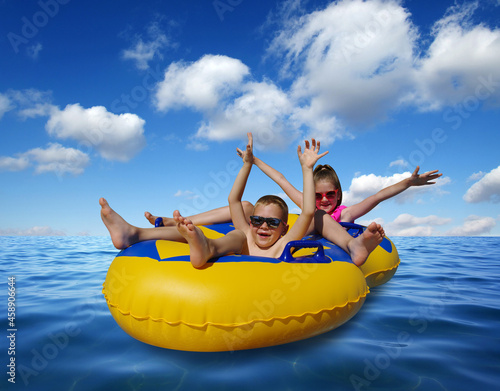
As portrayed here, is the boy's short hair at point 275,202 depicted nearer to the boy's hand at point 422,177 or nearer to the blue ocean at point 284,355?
the blue ocean at point 284,355

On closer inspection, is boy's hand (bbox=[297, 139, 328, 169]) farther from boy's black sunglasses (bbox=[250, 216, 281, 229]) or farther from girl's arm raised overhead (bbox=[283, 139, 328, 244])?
boy's black sunglasses (bbox=[250, 216, 281, 229])

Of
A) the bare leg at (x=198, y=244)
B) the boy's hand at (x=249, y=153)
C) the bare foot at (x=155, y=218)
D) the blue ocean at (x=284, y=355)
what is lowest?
the blue ocean at (x=284, y=355)

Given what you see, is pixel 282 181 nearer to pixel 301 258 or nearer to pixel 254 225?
pixel 254 225

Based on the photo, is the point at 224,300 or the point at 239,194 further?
the point at 239,194

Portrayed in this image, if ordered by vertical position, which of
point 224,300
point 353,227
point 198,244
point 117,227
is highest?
point 117,227

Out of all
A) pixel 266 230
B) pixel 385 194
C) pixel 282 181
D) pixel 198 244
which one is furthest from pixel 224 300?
pixel 385 194

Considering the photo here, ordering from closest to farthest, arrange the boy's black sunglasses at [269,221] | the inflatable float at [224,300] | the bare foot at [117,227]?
1. the inflatable float at [224,300]
2. the bare foot at [117,227]
3. the boy's black sunglasses at [269,221]

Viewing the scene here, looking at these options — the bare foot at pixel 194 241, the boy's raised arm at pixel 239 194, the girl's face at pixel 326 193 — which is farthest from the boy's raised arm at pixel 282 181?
the bare foot at pixel 194 241

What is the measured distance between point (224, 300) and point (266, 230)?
0.92m

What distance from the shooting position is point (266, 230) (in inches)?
114

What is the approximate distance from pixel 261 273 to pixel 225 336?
421mm

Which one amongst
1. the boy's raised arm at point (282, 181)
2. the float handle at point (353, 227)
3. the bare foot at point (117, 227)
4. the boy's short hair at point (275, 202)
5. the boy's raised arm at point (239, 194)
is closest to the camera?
the bare foot at point (117, 227)

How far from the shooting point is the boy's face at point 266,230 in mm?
2893

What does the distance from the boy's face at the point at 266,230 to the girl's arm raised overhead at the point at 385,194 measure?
54.3 inches
